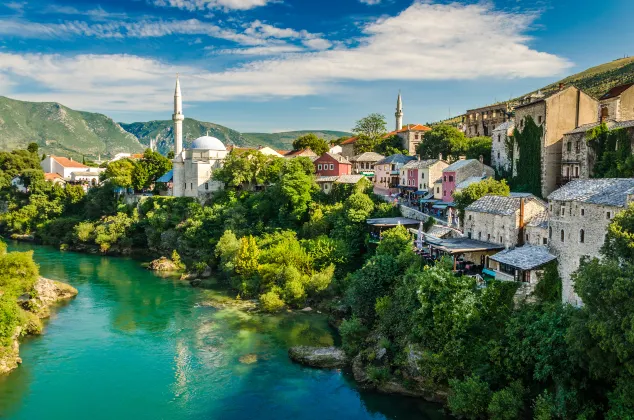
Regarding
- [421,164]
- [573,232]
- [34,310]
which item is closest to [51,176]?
[34,310]

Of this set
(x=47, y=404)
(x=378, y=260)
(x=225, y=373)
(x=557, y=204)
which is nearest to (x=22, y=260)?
(x=47, y=404)

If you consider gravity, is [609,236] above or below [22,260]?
above

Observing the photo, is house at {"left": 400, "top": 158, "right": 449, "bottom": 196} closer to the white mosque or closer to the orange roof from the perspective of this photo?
the white mosque

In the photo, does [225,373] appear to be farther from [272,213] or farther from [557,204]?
[272,213]

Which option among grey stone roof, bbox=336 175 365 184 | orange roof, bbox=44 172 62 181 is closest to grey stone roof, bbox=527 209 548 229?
grey stone roof, bbox=336 175 365 184

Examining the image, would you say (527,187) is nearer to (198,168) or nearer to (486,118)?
(486,118)
